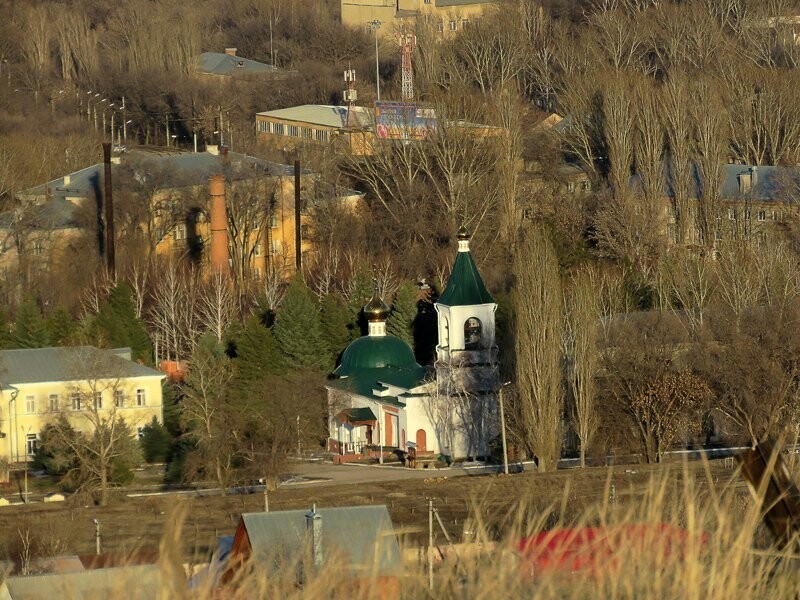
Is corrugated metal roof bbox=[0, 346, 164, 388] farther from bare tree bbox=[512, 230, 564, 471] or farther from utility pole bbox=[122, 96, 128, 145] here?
utility pole bbox=[122, 96, 128, 145]

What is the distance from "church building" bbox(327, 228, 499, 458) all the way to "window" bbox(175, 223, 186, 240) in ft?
36.4

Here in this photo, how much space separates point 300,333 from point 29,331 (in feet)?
13.2

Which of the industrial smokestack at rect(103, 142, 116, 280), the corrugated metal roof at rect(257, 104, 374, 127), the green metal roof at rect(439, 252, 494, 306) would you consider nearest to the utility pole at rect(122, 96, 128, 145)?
the corrugated metal roof at rect(257, 104, 374, 127)

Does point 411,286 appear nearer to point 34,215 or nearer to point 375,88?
point 34,215

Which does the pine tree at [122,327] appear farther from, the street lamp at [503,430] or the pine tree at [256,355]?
the street lamp at [503,430]

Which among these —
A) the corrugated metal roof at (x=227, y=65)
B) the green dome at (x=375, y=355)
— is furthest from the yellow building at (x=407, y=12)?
the green dome at (x=375, y=355)

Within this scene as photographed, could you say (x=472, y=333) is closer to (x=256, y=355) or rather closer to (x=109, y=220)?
(x=256, y=355)

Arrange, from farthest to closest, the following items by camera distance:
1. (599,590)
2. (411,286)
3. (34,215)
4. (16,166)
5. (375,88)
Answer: (375,88), (16,166), (34,215), (411,286), (599,590)

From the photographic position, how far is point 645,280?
32625 mm

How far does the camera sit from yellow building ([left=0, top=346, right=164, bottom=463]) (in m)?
26.1

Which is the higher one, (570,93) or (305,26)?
(305,26)

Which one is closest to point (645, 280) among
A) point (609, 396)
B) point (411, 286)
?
point (411, 286)

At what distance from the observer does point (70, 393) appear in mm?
26312

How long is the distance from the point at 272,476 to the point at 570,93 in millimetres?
24411
